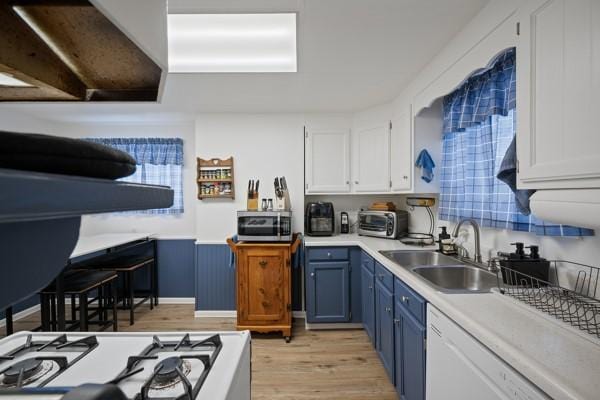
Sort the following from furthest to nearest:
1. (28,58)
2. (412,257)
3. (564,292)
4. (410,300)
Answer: (412,257)
(410,300)
(564,292)
(28,58)

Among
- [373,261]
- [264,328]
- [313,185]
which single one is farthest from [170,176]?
[373,261]

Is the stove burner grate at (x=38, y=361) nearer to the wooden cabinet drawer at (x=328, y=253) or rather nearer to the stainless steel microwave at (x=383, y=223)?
the wooden cabinet drawer at (x=328, y=253)

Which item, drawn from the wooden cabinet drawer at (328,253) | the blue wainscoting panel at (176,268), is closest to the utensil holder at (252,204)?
the wooden cabinet drawer at (328,253)

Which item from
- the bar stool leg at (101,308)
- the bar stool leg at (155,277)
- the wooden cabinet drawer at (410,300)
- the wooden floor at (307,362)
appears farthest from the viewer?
the bar stool leg at (155,277)

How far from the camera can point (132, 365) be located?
30.2 inches

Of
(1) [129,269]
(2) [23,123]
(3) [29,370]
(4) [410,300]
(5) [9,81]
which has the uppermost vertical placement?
(2) [23,123]

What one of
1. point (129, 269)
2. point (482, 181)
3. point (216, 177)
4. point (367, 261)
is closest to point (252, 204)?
point (216, 177)

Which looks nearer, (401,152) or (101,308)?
(401,152)

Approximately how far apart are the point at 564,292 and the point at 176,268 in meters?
3.53

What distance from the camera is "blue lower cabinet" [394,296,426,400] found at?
1378 mm

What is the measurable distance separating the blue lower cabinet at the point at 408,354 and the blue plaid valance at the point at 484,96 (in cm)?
123

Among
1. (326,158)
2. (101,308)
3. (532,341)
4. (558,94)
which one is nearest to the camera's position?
(532,341)

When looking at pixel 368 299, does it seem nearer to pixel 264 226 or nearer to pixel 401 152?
pixel 264 226

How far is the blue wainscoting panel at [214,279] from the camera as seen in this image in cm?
Result: 304
